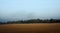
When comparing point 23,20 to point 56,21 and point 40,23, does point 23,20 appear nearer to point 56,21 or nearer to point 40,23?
point 40,23

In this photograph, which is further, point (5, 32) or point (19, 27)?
point (19, 27)

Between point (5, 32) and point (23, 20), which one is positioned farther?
point (23, 20)

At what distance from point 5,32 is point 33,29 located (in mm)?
528

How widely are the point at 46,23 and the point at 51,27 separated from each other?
139mm

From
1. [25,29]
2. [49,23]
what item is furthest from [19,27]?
→ [49,23]

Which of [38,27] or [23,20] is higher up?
[23,20]

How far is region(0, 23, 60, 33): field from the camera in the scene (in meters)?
2.14

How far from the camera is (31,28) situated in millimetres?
2266

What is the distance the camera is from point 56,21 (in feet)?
7.63

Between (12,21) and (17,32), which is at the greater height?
(12,21)

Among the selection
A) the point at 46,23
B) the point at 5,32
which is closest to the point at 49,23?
the point at 46,23

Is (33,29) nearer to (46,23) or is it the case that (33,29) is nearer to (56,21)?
(46,23)

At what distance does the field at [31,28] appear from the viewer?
2139mm

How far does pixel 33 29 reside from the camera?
2.23 metres
